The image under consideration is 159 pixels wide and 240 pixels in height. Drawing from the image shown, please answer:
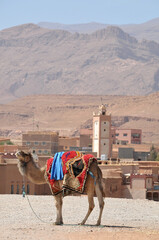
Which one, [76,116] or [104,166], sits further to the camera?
[76,116]

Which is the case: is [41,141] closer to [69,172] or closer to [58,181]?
[58,181]

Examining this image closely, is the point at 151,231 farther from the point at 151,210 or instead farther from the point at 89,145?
the point at 89,145

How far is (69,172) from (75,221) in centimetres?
171

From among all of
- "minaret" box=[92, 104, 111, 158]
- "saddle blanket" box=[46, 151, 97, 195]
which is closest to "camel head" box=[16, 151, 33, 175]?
"saddle blanket" box=[46, 151, 97, 195]

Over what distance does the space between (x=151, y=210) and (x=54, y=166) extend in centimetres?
556

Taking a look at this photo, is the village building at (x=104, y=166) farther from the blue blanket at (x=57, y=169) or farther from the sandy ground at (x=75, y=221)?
the blue blanket at (x=57, y=169)

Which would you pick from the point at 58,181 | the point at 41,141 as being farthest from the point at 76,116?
the point at 58,181

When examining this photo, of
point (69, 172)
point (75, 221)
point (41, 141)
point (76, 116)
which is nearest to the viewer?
point (69, 172)

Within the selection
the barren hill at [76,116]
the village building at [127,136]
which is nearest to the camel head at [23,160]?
the village building at [127,136]

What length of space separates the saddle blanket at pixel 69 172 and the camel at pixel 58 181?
9 centimetres

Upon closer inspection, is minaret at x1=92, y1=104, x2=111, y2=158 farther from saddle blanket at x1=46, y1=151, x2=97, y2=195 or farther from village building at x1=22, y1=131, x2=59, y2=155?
saddle blanket at x1=46, y1=151, x2=97, y2=195

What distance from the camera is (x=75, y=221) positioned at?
1622 centimetres

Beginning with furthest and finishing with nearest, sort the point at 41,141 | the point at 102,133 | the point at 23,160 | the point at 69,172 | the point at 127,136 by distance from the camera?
the point at 127,136, the point at 41,141, the point at 102,133, the point at 23,160, the point at 69,172

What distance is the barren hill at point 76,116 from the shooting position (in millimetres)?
154125
